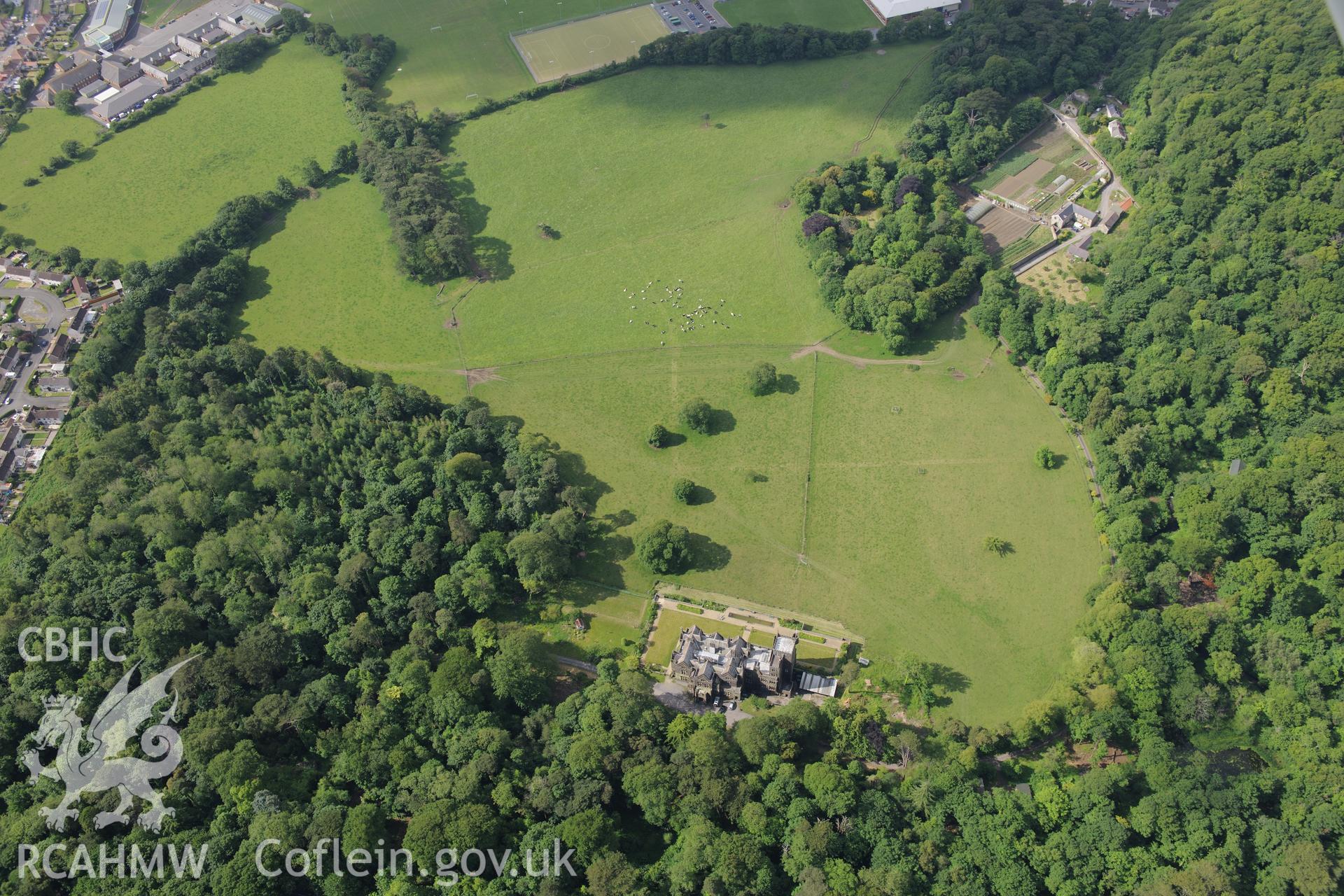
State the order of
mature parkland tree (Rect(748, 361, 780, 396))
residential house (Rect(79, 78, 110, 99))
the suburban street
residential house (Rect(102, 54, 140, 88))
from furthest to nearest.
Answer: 1. residential house (Rect(102, 54, 140, 88))
2. residential house (Rect(79, 78, 110, 99))
3. the suburban street
4. mature parkland tree (Rect(748, 361, 780, 396))

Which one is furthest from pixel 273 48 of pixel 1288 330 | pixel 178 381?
pixel 1288 330

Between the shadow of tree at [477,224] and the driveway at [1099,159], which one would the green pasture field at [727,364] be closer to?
the shadow of tree at [477,224]

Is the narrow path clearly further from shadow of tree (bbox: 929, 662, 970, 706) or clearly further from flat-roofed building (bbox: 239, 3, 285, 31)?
flat-roofed building (bbox: 239, 3, 285, 31)

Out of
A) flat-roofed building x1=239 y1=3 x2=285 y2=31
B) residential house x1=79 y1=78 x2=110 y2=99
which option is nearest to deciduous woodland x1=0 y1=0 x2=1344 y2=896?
residential house x1=79 y1=78 x2=110 y2=99

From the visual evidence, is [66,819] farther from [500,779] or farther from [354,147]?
[354,147]

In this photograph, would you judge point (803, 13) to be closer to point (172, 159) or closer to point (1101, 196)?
point (1101, 196)

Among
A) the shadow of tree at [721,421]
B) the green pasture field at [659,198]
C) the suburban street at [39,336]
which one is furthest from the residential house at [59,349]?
the shadow of tree at [721,421]
